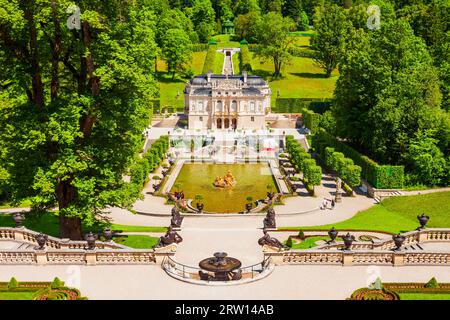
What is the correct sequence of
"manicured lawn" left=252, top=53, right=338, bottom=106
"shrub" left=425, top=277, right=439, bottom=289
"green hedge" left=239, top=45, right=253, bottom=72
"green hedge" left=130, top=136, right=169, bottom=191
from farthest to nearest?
"green hedge" left=239, top=45, right=253, bottom=72
"manicured lawn" left=252, top=53, right=338, bottom=106
"green hedge" left=130, top=136, right=169, bottom=191
"shrub" left=425, top=277, right=439, bottom=289

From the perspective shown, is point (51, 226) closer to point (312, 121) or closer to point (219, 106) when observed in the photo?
point (312, 121)

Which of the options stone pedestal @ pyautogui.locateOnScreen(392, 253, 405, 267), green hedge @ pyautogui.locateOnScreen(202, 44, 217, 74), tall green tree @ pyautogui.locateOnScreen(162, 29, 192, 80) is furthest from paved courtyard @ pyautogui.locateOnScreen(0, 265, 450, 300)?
green hedge @ pyautogui.locateOnScreen(202, 44, 217, 74)

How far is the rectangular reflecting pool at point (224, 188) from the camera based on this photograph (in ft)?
162

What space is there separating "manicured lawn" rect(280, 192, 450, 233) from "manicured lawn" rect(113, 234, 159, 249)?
463 inches

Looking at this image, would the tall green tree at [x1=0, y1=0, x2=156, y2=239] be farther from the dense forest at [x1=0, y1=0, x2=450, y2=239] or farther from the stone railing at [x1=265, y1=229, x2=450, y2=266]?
the stone railing at [x1=265, y1=229, x2=450, y2=266]

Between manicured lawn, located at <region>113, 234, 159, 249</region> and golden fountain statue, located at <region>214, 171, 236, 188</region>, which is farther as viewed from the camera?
golden fountain statue, located at <region>214, 171, 236, 188</region>

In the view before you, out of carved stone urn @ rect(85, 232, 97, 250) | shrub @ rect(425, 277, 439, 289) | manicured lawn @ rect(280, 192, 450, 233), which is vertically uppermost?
carved stone urn @ rect(85, 232, 97, 250)

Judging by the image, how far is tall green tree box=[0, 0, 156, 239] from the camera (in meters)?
28.0

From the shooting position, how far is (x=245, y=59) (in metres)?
138

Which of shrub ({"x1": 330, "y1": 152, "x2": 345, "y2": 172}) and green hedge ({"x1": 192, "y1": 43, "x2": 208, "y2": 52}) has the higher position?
green hedge ({"x1": 192, "y1": 43, "x2": 208, "y2": 52})

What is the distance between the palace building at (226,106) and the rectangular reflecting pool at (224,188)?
27533mm

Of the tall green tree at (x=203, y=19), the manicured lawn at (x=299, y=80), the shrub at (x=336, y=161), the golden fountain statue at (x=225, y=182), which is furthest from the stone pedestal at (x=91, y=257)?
the tall green tree at (x=203, y=19)
